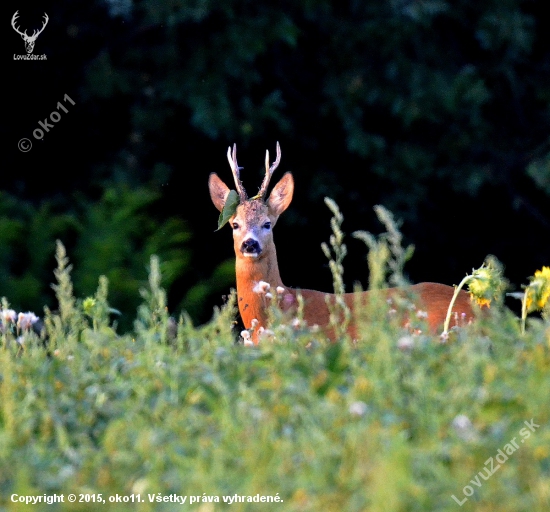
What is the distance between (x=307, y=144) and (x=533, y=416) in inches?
307

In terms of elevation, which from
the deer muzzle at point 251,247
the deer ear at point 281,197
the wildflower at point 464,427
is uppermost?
the deer ear at point 281,197

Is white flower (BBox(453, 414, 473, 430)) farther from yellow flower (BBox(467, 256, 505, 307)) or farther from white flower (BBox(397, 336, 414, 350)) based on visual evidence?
yellow flower (BBox(467, 256, 505, 307))

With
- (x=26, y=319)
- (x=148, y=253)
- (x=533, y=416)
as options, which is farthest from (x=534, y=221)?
(x=533, y=416)

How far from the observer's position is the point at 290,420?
10.8 feet

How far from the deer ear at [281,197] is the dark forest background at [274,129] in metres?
2.34

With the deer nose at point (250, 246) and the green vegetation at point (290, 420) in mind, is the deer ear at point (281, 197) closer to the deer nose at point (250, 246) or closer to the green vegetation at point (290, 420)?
the deer nose at point (250, 246)

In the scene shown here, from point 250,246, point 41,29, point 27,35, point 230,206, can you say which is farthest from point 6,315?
point 41,29

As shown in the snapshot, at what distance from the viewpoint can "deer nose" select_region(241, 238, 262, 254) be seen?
256 inches

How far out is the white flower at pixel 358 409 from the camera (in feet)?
10.2

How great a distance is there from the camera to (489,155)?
11.1 meters

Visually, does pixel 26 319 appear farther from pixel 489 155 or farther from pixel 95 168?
pixel 489 155

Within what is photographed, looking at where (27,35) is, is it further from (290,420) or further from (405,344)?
(290,420)

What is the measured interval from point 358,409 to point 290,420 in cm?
24

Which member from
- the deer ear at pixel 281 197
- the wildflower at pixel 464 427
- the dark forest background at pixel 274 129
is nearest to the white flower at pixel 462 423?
the wildflower at pixel 464 427
